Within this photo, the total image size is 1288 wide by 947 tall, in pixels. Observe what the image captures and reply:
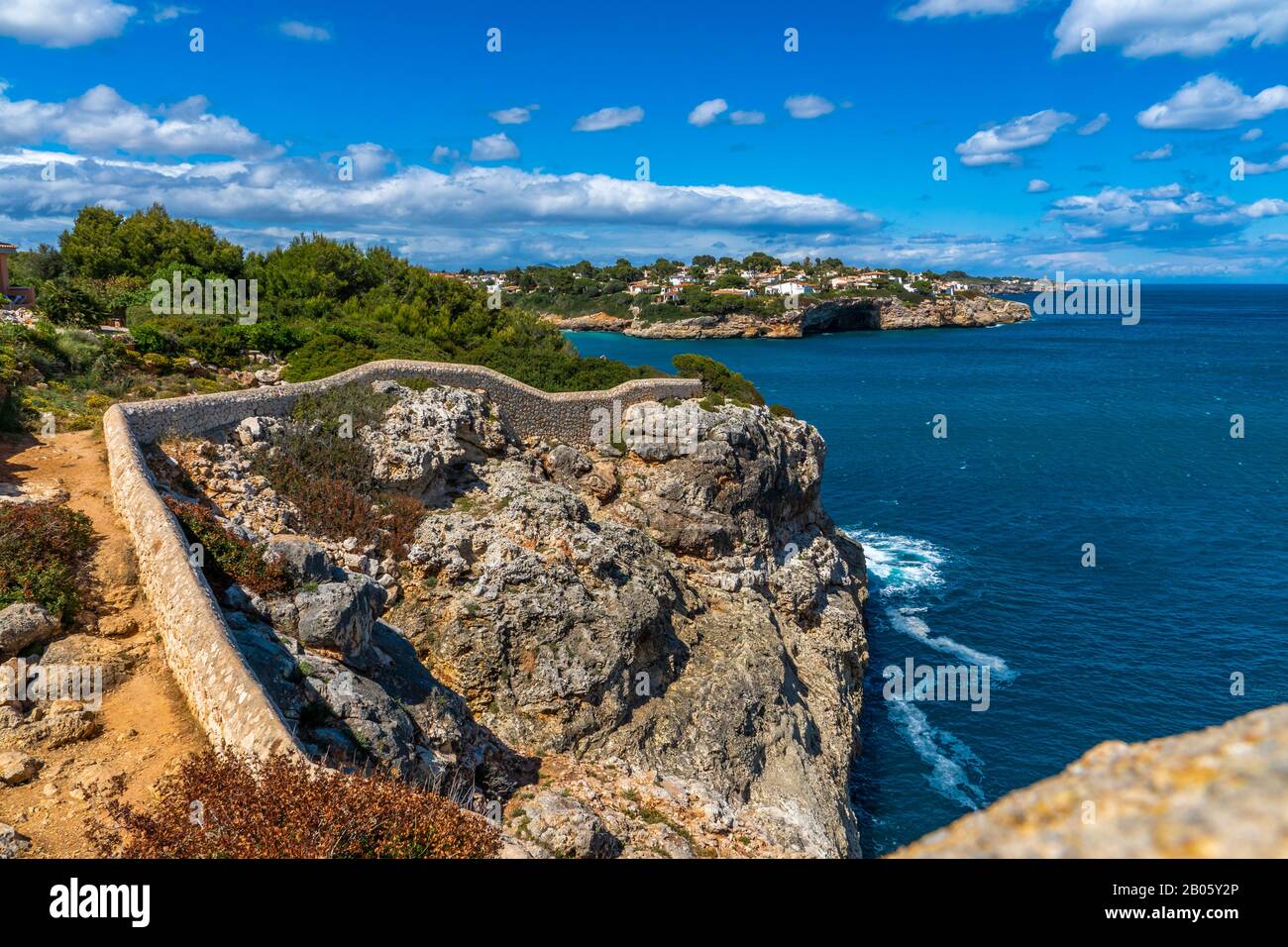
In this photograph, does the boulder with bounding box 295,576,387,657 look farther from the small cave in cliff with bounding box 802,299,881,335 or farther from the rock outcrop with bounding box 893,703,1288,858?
the small cave in cliff with bounding box 802,299,881,335

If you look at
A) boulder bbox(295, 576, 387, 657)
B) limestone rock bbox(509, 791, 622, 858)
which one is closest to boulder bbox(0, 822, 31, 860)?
boulder bbox(295, 576, 387, 657)

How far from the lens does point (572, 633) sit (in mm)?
20656

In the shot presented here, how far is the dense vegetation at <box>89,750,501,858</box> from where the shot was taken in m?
7.49

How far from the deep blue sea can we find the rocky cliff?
3.88 meters

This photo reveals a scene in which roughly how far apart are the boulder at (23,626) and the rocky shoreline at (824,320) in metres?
103

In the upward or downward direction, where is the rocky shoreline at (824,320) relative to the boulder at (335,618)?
upward

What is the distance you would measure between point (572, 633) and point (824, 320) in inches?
4941

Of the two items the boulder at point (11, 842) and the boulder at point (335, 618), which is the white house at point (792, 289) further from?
the boulder at point (11, 842)

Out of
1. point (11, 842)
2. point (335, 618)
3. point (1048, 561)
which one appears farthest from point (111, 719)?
point (1048, 561)

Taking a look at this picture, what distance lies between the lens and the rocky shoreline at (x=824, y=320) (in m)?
128

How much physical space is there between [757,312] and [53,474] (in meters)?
121

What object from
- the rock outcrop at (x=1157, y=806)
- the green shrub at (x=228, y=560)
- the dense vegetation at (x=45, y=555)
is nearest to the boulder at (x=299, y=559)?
the green shrub at (x=228, y=560)

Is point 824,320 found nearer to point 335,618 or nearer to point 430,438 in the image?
point 430,438

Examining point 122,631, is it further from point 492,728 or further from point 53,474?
point 492,728
